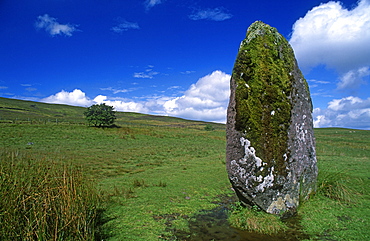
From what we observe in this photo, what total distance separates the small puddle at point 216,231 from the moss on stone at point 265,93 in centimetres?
153

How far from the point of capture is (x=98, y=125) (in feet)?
173

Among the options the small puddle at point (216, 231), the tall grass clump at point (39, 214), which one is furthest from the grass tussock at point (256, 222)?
the tall grass clump at point (39, 214)

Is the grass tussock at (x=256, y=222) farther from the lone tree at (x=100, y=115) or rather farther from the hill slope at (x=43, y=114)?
the hill slope at (x=43, y=114)

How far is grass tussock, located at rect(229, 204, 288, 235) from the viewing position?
5.60 m

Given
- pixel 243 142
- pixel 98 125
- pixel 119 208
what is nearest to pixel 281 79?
pixel 243 142

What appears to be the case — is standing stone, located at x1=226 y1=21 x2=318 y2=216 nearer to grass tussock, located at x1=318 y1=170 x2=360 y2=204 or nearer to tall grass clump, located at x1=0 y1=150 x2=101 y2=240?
grass tussock, located at x1=318 y1=170 x2=360 y2=204

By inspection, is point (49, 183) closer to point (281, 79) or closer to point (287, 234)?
point (287, 234)

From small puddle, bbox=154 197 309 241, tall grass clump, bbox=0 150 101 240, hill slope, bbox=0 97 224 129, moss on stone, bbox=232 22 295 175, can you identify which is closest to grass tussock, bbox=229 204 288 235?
small puddle, bbox=154 197 309 241

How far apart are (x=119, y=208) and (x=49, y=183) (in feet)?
8.39

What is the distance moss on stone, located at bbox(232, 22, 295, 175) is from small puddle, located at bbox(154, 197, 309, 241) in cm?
153

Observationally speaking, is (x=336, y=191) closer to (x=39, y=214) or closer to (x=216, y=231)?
(x=216, y=231)

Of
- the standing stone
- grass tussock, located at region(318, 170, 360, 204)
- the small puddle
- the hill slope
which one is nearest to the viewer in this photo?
the small puddle

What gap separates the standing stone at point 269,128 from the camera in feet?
20.6

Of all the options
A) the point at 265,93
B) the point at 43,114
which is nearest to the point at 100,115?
the point at 265,93
